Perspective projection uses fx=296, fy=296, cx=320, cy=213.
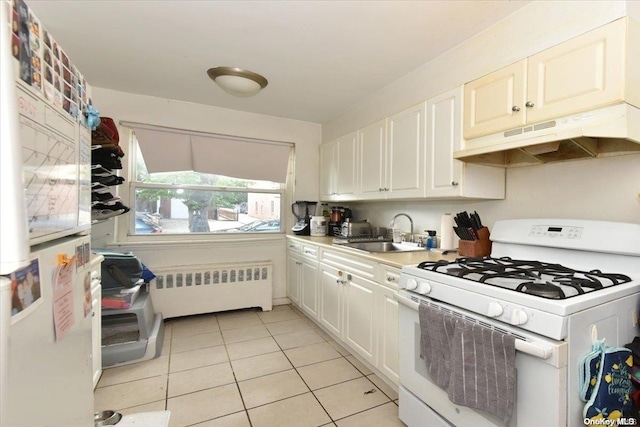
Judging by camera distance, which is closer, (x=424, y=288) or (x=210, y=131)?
(x=424, y=288)

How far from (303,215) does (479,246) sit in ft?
6.87

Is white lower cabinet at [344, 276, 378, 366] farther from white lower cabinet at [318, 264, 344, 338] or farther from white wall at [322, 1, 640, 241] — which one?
white wall at [322, 1, 640, 241]

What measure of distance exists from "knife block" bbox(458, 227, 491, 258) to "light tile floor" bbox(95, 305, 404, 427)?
1.03m

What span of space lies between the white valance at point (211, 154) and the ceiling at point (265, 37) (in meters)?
0.49

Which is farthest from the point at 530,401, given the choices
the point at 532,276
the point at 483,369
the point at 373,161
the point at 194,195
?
the point at 194,195

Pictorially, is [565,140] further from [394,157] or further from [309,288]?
[309,288]

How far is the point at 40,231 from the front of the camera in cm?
67

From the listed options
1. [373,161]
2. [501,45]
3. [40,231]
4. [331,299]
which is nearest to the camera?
[40,231]

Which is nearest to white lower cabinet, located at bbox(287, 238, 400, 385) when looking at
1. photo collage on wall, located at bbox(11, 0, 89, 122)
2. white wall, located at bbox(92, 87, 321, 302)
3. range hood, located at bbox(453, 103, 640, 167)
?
white wall, located at bbox(92, 87, 321, 302)

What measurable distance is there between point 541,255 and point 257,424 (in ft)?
5.89

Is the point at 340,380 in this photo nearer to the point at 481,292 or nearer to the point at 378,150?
the point at 481,292

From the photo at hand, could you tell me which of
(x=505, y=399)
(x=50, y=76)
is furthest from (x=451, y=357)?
(x=50, y=76)

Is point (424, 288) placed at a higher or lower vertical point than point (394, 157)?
lower

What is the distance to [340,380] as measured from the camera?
205cm
